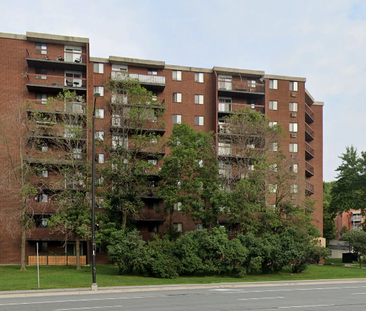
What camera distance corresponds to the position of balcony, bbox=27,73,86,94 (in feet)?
133

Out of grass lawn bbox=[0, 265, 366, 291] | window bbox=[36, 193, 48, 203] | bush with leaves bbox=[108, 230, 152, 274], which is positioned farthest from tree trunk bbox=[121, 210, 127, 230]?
window bbox=[36, 193, 48, 203]

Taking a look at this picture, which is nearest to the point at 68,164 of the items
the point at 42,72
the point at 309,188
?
the point at 42,72

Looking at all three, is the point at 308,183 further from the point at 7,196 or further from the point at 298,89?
the point at 7,196

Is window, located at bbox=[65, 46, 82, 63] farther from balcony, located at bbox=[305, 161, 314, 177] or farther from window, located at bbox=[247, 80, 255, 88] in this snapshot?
balcony, located at bbox=[305, 161, 314, 177]

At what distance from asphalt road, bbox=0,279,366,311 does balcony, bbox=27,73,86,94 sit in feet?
80.3

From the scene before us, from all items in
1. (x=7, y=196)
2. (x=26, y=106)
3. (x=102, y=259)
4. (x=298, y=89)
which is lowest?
(x=102, y=259)

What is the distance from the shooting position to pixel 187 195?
122 ft

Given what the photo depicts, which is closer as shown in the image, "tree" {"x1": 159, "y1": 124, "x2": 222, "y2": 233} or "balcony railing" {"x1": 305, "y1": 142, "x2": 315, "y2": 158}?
"tree" {"x1": 159, "y1": 124, "x2": 222, "y2": 233}

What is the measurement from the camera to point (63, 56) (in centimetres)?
4247

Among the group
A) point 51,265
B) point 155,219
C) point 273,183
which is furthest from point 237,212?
point 51,265

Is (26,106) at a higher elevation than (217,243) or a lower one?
higher

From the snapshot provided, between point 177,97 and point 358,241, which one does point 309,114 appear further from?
point 358,241

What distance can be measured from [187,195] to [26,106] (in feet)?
55.3

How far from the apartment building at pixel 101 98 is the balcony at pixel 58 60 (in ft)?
0.33
